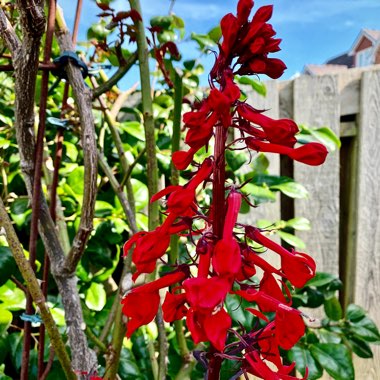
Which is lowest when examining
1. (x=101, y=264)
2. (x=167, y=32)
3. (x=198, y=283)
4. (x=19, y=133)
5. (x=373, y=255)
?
(x=373, y=255)

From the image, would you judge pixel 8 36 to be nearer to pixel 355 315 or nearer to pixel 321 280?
pixel 321 280

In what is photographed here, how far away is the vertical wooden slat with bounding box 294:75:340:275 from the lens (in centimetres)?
201

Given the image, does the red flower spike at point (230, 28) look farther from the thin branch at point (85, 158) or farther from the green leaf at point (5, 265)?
the green leaf at point (5, 265)

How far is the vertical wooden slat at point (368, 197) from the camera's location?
79.9 inches

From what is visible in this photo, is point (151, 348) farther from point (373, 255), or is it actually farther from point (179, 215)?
point (373, 255)

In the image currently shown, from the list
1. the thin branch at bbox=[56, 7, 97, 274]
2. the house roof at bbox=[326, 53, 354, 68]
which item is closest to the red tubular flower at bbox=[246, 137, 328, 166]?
the thin branch at bbox=[56, 7, 97, 274]

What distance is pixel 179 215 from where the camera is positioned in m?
0.41

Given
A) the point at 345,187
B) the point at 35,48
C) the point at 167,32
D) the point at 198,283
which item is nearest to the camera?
the point at 198,283

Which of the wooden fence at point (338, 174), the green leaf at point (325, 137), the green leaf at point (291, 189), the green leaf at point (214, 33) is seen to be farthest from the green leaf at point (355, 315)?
the green leaf at point (214, 33)

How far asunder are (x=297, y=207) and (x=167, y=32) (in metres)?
0.99

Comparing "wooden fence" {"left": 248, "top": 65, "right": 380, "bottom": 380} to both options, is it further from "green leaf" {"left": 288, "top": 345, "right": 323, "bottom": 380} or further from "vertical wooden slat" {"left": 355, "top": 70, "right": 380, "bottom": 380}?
"green leaf" {"left": 288, "top": 345, "right": 323, "bottom": 380}

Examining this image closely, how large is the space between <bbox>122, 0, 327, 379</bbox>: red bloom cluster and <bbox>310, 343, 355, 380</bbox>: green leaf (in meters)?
0.72

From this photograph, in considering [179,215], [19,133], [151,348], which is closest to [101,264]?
[151,348]

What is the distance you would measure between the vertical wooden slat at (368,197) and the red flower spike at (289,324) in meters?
1.75
